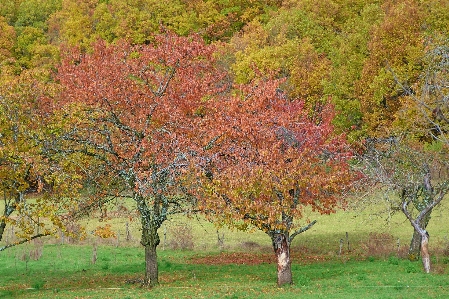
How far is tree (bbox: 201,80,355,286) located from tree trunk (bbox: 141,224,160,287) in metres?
2.83

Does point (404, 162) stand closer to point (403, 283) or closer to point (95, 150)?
point (403, 283)

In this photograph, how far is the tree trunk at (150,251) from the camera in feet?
92.3

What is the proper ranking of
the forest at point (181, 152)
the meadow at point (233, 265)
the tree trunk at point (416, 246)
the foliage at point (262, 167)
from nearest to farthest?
1. the forest at point (181, 152)
2. the foliage at point (262, 167)
3. the meadow at point (233, 265)
4. the tree trunk at point (416, 246)

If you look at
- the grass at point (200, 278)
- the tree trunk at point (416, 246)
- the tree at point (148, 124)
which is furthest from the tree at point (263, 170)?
the tree trunk at point (416, 246)

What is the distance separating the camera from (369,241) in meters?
40.9

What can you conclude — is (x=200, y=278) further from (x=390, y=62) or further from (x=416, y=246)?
(x=390, y=62)

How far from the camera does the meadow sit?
27.2 meters

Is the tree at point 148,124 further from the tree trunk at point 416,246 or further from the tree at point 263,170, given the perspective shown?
the tree trunk at point 416,246

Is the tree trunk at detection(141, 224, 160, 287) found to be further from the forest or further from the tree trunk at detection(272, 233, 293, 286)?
the tree trunk at detection(272, 233, 293, 286)

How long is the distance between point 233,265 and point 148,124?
35.9ft

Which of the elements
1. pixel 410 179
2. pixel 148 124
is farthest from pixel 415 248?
pixel 148 124

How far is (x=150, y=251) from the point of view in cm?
2828

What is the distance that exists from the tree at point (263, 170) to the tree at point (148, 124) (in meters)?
1.23

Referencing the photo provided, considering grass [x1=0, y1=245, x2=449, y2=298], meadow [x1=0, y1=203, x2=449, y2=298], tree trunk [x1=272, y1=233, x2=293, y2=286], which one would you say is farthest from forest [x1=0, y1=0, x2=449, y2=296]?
meadow [x1=0, y1=203, x2=449, y2=298]
